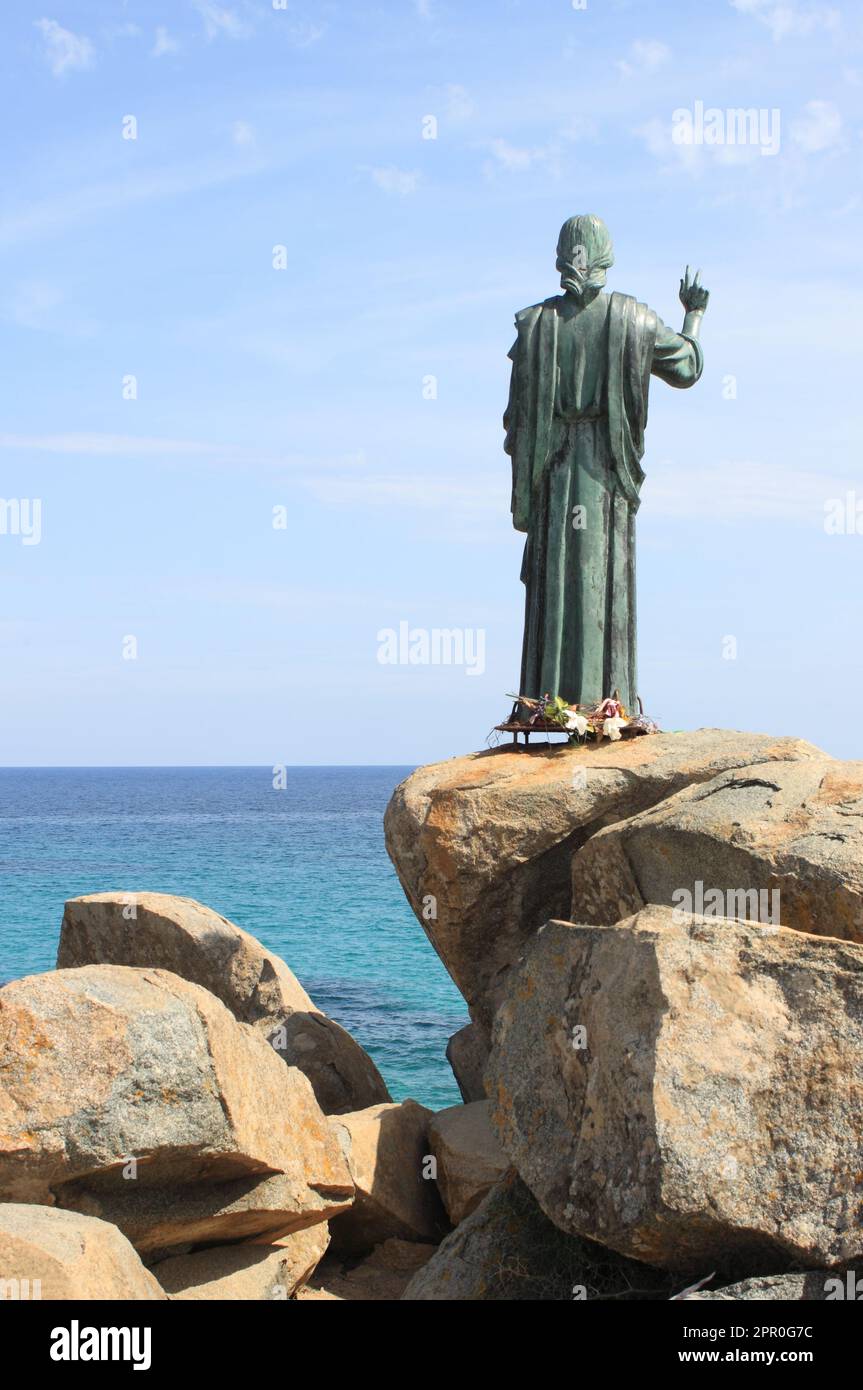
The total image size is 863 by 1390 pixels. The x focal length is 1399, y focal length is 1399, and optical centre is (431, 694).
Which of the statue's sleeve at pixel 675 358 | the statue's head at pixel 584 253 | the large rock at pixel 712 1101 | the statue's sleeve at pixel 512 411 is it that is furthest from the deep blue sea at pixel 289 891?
the large rock at pixel 712 1101

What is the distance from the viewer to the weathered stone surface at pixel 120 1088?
7.31 metres

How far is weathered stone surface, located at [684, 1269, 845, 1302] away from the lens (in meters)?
6.41

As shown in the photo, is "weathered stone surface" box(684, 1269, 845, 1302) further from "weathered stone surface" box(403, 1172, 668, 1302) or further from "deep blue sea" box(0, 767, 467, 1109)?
"deep blue sea" box(0, 767, 467, 1109)

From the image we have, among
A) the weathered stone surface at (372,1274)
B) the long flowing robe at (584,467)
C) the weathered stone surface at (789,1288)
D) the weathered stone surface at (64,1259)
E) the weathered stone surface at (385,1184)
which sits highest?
the long flowing robe at (584,467)

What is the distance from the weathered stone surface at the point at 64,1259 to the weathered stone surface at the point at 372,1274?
272cm

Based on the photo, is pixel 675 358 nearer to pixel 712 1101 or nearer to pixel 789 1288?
pixel 712 1101

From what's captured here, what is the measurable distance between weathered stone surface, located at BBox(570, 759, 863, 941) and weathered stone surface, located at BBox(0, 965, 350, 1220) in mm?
2853

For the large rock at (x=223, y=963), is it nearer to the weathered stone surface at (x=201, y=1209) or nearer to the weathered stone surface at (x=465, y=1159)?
the weathered stone surface at (x=465, y=1159)

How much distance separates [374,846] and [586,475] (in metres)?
62.8

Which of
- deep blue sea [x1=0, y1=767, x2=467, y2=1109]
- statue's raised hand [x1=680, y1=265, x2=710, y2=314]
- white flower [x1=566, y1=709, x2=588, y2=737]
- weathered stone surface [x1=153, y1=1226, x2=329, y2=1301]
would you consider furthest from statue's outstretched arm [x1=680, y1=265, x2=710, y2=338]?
deep blue sea [x1=0, y1=767, x2=467, y2=1109]
